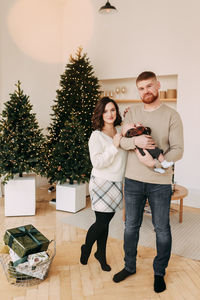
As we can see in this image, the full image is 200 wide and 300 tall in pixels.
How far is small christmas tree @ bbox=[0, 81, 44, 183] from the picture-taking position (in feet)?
11.5

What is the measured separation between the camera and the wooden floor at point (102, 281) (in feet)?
6.81

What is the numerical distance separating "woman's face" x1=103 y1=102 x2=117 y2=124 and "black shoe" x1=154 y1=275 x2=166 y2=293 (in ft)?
4.14

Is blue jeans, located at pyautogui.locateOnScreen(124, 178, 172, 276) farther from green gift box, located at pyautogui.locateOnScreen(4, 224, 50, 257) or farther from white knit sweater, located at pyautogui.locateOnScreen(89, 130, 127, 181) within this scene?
green gift box, located at pyautogui.locateOnScreen(4, 224, 50, 257)

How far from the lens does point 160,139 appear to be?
1971 mm

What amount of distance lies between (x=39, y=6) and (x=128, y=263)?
4.68m

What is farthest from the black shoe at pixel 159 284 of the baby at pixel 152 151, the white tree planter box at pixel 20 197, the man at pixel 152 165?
the white tree planter box at pixel 20 197

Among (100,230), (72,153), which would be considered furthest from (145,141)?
(72,153)

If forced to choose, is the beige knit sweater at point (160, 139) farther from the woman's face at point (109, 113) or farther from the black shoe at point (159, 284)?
the black shoe at point (159, 284)

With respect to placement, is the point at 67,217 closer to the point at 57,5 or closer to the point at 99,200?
the point at 99,200

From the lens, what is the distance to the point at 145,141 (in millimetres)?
1875

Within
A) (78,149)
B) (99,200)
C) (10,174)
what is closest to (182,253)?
(99,200)

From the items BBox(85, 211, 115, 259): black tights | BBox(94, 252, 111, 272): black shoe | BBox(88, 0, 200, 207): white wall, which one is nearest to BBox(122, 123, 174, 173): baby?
BBox(85, 211, 115, 259): black tights

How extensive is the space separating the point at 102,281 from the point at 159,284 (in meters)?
0.45

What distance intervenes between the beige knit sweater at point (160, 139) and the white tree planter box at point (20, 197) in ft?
6.55
